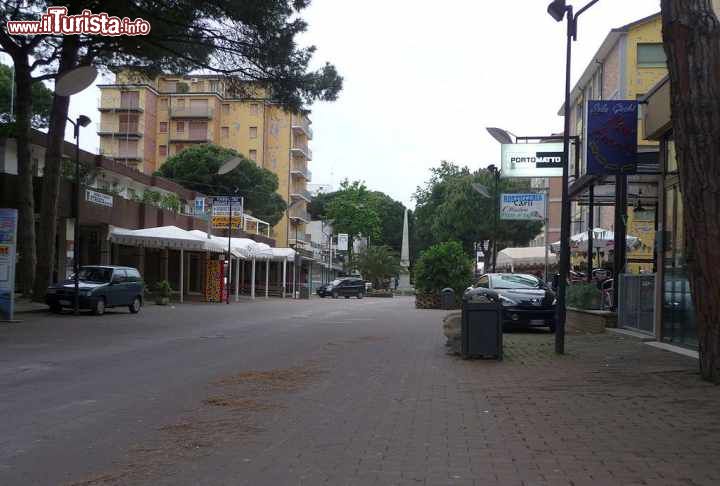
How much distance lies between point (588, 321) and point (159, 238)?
21402mm

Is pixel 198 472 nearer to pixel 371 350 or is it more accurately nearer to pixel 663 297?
pixel 371 350

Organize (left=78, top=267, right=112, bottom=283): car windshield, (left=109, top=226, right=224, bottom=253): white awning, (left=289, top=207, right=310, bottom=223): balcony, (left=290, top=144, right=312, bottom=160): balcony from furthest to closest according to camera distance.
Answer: (left=290, top=144, right=312, bottom=160): balcony < (left=289, top=207, right=310, bottom=223): balcony < (left=109, top=226, right=224, bottom=253): white awning < (left=78, top=267, right=112, bottom=283): car windshield

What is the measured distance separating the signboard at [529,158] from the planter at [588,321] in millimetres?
4652

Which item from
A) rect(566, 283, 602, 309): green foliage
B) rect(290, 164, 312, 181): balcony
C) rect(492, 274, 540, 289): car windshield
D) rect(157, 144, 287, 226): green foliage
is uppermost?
rect(290, 164, 312, 181): balcony

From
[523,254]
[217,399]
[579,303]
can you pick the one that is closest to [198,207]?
[523,254]

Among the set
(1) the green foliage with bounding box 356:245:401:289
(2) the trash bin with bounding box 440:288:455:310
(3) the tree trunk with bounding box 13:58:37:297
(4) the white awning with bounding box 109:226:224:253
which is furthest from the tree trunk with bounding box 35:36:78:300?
(1) the green foliage with bounding box 356:245:401:289

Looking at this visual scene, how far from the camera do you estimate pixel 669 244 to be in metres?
14.4

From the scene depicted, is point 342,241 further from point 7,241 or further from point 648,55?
point 7,241

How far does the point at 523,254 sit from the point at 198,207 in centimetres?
2181

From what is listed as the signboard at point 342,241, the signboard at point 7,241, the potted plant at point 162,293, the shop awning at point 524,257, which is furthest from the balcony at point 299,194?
the signboard at point 7,241

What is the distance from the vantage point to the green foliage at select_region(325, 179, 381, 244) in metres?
81.9

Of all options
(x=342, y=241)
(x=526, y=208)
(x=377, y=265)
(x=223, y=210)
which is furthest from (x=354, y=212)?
(x=526, y=208)

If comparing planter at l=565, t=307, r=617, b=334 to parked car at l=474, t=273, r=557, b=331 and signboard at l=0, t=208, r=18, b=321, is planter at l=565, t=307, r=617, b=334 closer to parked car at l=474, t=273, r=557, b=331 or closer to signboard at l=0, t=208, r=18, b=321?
parked car at l=474, t=273, r=557, b=331

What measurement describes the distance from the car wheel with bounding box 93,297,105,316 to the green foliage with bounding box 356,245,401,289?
4506cm
